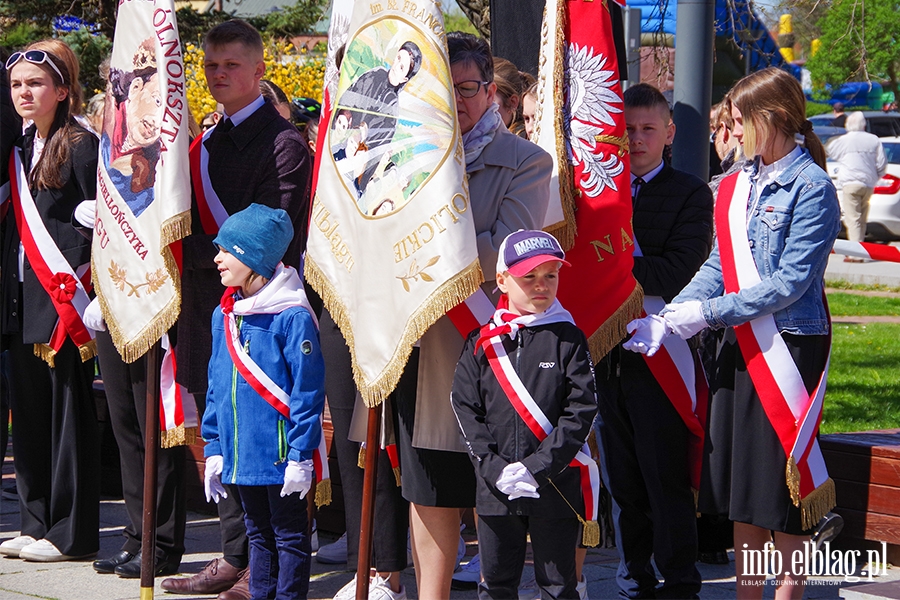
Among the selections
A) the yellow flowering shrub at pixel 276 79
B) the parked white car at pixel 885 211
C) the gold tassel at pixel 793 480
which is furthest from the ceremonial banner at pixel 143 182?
the parked white car at pixel 885 211

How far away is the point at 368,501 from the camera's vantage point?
3949 millimetres

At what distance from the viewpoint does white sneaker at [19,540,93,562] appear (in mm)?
5467

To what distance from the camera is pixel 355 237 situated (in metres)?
4.02

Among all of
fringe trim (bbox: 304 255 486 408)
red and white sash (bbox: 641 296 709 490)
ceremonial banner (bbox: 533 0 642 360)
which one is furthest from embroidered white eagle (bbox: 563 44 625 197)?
fringe trim (bbox: 304 255 486 408)

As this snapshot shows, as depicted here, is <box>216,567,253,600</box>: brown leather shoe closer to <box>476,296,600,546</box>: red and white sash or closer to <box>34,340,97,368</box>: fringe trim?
<box>34,340,97,368</box>: fringe trim

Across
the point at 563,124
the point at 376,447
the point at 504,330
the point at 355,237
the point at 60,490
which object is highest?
the point at 563,124

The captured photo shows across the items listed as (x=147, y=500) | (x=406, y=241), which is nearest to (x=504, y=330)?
(x=406, y=241)

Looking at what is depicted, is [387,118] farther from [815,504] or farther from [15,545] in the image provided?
[15,545]

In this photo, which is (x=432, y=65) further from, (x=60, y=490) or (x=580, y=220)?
(x=60, y=490)

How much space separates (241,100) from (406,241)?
4.64 feet

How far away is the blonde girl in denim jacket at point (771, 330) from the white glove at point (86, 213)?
253cm

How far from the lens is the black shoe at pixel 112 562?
5.25m

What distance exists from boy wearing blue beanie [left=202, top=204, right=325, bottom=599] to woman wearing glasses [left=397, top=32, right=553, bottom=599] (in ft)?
1.41

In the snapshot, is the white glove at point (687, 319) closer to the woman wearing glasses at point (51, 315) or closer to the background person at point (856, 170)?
the woman wearing glasses at point (51, 315)
